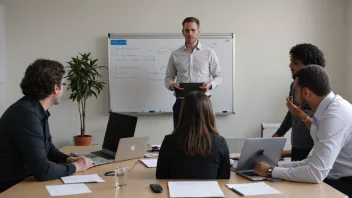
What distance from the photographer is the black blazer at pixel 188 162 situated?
201 centimetres

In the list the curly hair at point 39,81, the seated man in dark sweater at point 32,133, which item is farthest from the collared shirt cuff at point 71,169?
the curly hair at point 39,81

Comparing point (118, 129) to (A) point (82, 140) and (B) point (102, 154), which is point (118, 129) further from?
(A) point (82, 140)

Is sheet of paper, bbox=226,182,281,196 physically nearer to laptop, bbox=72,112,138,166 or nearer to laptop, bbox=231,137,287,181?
laptop, bbox=231,137,287,181

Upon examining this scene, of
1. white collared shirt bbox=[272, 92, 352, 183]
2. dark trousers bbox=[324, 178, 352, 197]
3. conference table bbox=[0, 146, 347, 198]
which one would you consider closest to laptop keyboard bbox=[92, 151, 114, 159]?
conference table bbox=[0, 146, 347, 198]

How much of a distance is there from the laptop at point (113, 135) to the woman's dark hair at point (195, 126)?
2.00 feet

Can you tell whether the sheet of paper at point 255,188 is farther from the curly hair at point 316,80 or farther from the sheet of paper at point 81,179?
the sheet of paper at point 81,179

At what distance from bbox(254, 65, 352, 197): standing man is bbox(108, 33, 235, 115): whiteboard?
8.21 feet

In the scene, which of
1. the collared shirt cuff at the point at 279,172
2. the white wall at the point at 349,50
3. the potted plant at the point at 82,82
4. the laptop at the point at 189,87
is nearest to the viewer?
the collared shirt cuff at the point at 279,172

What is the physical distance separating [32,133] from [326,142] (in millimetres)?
1637

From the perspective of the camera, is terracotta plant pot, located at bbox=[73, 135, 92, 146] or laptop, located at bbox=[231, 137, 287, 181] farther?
terracotta plant pot, located at bbox=[73, 135, 92, 146]

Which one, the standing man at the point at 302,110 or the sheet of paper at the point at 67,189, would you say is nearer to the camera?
the sheet of paper at the point at 67,189

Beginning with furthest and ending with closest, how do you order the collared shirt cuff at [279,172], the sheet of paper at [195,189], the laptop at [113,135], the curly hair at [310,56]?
the curly hair at [310,56]
the laptop at [113,135]
the collared shirt cuff at [279,172]
the sheet of paper at [195,189]

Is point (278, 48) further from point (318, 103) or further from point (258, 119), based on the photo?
point (318, 103)

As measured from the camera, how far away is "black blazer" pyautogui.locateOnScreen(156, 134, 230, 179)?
79.0 inches
